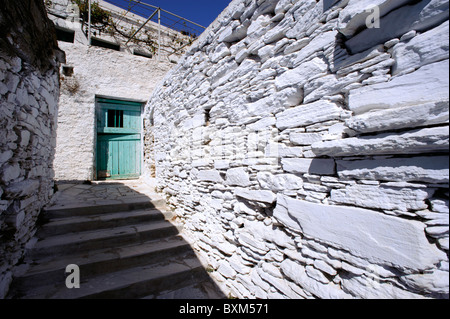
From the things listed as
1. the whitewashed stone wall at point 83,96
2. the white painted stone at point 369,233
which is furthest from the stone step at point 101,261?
the whitewashed stone wall at point 83,96

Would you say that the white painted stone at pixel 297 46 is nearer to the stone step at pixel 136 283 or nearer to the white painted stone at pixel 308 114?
the white painted stone at pixel 308 114

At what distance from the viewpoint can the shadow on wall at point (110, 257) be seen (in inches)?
83.1

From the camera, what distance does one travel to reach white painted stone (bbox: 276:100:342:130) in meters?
1.45

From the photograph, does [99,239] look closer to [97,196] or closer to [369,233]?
[97,196]

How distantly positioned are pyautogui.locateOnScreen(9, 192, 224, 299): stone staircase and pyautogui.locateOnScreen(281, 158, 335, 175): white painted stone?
67.1 inches

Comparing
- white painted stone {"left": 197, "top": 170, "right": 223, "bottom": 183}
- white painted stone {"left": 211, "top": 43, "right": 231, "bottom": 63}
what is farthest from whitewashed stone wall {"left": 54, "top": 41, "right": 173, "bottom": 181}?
white painted stone {"left": 211, "top": 43, "right": 231, "bottom": 63}

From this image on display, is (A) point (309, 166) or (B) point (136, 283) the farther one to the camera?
(B) point (136, 283)

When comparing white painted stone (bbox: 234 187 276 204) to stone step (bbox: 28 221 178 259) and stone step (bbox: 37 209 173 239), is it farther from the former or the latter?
stone step (bbox: 37 209 173 239)

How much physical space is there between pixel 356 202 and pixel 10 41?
10.1ft

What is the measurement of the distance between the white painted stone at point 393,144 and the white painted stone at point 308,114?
0.69 ft

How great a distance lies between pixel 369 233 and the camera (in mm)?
1264

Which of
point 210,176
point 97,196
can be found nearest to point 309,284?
point 210,176

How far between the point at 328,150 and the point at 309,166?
0.22 meters

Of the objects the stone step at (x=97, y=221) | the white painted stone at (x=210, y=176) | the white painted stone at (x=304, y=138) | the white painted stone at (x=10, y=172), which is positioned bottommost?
the stone step at (x=97, y=221)
